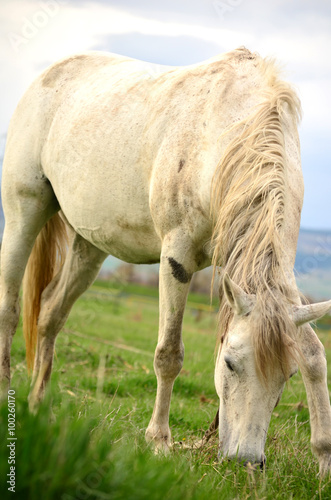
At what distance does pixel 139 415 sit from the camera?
4254mm

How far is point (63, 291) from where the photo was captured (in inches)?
186

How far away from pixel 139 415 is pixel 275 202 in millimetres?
2201

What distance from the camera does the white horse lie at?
8.61 feet

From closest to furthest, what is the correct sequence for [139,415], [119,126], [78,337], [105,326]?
[119,126] → [139,415] → [78,337] → [105,326]

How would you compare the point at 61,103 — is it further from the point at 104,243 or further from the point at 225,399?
the point at 225,399

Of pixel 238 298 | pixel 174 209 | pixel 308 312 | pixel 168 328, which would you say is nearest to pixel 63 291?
pixel 168 328

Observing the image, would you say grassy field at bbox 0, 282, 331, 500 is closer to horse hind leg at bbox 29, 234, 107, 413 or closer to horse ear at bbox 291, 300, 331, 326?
horse ear at bbox 291, 300, 331, 326

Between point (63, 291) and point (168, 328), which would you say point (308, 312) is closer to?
point (168, 328)

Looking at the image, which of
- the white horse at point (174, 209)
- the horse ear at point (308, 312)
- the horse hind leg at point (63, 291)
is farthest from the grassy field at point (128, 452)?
the horse hind leg at point (63, 291)

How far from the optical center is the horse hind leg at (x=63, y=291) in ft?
15.2

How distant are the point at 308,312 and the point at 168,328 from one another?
3.59ft

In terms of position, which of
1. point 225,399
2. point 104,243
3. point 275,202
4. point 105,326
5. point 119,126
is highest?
point 119,126

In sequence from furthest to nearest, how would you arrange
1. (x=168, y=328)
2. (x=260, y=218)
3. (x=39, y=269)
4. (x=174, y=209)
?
(x=39, y=269) → (x=168, y=328) → (x=174, y=209) → (x=260, y=218)

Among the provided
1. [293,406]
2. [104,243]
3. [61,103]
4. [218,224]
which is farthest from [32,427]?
[293,406]
